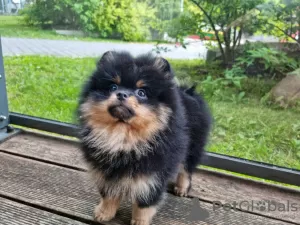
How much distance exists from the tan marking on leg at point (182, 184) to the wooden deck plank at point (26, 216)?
0.44m

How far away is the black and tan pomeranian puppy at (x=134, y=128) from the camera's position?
105 centimetres

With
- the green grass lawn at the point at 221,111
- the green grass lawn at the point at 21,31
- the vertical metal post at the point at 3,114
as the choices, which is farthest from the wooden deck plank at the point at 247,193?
the vertical metal post at the point at 3,114

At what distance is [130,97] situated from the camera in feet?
3.36

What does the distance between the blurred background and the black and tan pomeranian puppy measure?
0.50 meters

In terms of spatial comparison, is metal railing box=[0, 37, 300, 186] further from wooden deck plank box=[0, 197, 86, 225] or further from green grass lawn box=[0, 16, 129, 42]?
wooden deck plank box=[0, 197, 86, 225]

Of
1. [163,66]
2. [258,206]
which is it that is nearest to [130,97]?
[163,66]

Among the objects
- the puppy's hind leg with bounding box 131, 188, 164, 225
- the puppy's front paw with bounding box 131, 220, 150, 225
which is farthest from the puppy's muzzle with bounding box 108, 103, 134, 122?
the puppy's front paw with bounding box 131, 220, 150, 225

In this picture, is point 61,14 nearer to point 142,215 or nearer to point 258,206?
point 142,215

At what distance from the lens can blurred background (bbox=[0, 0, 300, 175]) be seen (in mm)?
1632

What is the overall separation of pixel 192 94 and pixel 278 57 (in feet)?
1.77

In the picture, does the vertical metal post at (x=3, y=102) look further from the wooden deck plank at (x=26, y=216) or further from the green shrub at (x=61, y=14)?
the wooden deck plank at (x=26, y=216)

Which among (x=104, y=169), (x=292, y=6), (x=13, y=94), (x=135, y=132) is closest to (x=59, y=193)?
(x=104, y=169)

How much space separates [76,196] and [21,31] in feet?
3.21

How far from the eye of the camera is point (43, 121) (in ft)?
6.40
